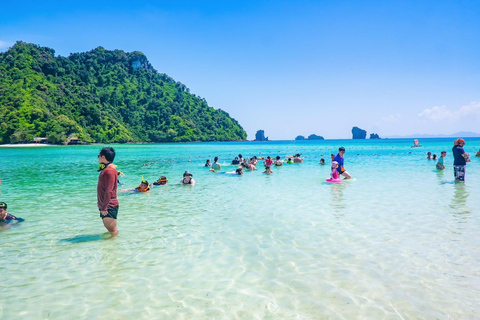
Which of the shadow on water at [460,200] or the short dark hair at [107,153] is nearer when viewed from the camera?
the short dark hair at [107,153]

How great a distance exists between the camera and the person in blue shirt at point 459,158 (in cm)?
1566

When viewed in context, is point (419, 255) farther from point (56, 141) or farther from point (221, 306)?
point (56, 141)

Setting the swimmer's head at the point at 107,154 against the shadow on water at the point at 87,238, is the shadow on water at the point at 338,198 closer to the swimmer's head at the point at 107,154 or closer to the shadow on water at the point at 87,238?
the shadow on water at the point at 87,238

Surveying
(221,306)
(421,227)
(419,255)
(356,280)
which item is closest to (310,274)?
(356,280)

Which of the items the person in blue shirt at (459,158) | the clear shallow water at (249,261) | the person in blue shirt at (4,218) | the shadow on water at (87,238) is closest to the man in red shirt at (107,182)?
the clear shallow water at (249,261)

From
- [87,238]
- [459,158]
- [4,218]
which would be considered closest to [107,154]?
[87,238]

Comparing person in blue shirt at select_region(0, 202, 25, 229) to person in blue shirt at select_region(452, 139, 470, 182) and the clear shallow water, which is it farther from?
person in blue shirt at select_region(452, 139, 470, 182)

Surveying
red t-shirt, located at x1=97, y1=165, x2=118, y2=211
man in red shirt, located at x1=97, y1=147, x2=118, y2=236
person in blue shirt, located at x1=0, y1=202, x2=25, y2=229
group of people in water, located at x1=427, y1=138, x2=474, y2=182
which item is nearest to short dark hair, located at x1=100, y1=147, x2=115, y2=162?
man in red shirt, located at x1=97, y1=147, x2=118, y2=236

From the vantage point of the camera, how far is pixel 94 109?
149375 mm

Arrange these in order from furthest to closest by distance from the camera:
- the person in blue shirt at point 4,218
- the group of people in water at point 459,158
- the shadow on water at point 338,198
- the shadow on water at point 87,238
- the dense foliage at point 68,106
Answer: the dense foliage at point 68,106 < the group of people in water at point 459,158 < the shadow on water at point 338,198 < the person in blue shirt at point 4,218 < the shadow on water at point 87,238

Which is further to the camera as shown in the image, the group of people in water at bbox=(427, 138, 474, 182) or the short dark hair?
the group of people in water at bbox=(427, 138, 474, 182)

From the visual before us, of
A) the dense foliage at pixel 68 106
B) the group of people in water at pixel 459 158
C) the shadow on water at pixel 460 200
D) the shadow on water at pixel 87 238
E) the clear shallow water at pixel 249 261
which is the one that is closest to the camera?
the clear shallow water at pixel 249 261

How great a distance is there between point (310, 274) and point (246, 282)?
4.09 ft

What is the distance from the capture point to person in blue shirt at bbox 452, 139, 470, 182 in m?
15.7
